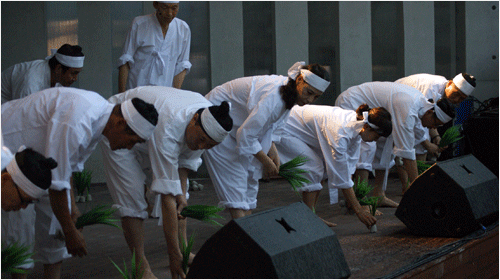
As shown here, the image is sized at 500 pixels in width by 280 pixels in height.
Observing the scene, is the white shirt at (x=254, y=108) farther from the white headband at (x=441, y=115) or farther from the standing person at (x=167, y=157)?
the white headband at (x=441, y=115)

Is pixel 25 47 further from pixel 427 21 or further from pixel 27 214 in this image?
pixel 427 21

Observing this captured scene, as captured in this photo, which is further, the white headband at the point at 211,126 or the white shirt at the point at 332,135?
the white shirt at the point at 332,135

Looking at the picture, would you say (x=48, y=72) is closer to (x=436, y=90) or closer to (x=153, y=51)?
(x=153, y=51)

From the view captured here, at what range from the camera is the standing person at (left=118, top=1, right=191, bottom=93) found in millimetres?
4547

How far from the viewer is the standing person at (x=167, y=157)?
298cm

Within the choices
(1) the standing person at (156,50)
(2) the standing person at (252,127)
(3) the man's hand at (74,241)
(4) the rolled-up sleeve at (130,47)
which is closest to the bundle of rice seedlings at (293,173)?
(2) the standing person at (252,127)

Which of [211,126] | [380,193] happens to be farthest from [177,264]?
[380,193]

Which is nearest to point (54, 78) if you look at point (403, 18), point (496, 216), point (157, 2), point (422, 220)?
point (157, 2)

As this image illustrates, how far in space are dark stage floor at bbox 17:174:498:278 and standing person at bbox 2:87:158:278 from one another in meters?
0.43

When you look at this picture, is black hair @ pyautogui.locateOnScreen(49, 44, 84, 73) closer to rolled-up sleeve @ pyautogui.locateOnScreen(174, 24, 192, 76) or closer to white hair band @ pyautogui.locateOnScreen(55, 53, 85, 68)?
white hair band @ pyautogui.locateOnScreen(55, 53, 85, 68)

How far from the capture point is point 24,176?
2.10 m

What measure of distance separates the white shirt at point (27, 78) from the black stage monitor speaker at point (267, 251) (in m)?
1.87

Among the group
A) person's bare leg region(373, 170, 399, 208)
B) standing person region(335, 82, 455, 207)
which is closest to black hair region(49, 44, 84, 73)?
standing person region(335, 82, 455, 207)

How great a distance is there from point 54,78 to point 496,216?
3.61 metres
